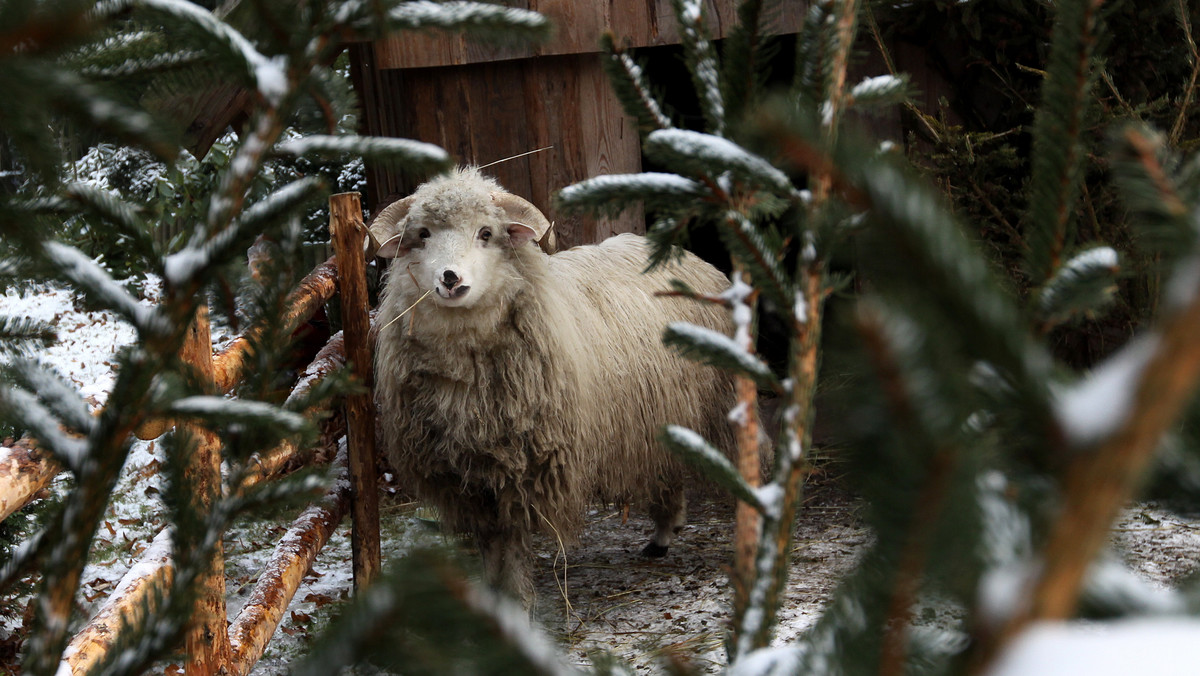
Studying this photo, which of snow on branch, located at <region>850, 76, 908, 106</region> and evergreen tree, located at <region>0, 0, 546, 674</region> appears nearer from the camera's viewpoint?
evergreen tree, located at <region>0, 0, 546, 674</region>

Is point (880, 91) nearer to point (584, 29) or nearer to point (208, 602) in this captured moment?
point (208, 602)

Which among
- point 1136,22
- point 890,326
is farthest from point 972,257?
point 1136,22

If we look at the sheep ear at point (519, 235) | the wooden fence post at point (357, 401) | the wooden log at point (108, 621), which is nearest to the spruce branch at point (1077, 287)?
the wooden log at point (108, 621)

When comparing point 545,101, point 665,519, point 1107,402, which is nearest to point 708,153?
point 1107,402

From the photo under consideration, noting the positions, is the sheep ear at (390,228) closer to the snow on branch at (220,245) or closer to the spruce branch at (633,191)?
the spruce branch at (633,191)

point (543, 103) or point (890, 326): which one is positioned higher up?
point (543, 103)

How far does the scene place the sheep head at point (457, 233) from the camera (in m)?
3.33

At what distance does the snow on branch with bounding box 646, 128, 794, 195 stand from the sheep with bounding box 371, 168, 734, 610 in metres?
2.39

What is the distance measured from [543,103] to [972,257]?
4802 mm

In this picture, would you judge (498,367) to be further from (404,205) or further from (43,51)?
(43,51)

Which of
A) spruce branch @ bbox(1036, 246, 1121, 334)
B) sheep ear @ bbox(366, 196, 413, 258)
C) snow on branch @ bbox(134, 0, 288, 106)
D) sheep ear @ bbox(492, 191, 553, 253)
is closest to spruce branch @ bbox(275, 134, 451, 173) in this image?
snow on branch @ bbox(134, 0, 288, 106)

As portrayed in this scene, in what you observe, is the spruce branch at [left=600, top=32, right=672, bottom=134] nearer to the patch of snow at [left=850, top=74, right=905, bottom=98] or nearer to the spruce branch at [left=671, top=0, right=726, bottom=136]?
the spruce branch at [left=671, top=0, right=726, bottom=136]

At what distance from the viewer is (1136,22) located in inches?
183

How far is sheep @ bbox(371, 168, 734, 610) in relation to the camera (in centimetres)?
345
